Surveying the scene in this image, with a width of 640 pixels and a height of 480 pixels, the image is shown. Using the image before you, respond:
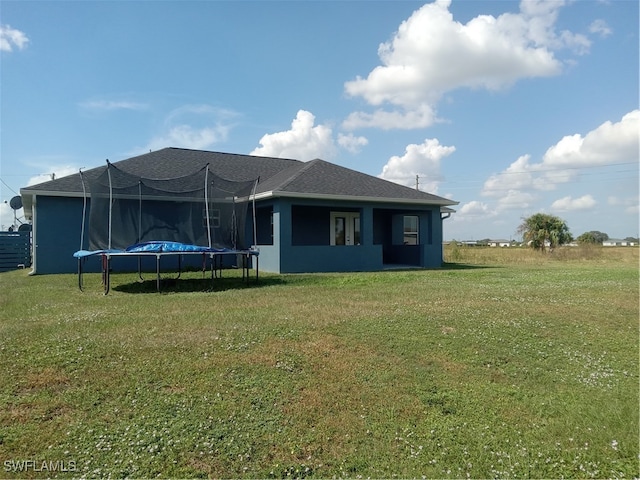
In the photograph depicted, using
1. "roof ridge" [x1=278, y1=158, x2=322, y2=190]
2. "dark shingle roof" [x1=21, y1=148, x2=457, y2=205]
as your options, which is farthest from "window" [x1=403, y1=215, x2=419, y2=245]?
"roof ridge" [x1=278, y1=158, x2=322, y2=190]

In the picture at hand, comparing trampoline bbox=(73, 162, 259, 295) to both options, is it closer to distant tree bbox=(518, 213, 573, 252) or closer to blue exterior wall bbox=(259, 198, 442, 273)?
blue exterior wall bbox=(259, 198, 442, 273)

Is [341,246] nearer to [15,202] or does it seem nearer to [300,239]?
[300,239]

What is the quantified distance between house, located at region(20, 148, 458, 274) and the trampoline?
272 cm

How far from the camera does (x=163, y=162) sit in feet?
59.2

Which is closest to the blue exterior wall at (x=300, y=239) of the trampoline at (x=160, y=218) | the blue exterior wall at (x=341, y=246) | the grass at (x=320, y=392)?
the blue exterior wall at (x=341, y=246)

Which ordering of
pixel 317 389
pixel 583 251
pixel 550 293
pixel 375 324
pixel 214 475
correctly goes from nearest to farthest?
pixel 214 475 < pixel 317 389 < pixel 375 324 < pixel 550 293 < pixel 583 251

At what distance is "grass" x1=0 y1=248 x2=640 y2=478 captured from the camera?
3246 millimetres

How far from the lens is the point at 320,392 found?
421 cm

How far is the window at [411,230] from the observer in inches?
746

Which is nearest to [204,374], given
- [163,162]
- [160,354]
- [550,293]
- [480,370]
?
[160,354]

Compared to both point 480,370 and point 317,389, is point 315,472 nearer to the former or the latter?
point 317,389

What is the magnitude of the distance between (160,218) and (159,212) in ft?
0.52

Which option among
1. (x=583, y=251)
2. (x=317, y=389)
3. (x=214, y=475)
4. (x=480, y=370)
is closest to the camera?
(x=214, y=475)

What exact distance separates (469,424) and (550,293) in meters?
6.87
